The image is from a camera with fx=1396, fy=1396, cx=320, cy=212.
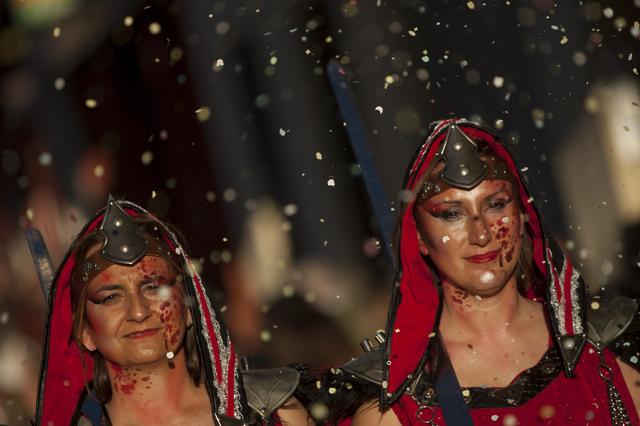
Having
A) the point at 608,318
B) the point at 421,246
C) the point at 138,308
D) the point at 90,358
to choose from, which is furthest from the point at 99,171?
the point at 608,318

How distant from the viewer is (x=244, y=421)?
5398 millimetres

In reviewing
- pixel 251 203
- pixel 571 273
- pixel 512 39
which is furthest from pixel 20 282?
pixel 571 273

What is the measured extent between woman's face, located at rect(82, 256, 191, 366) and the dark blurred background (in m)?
3.43

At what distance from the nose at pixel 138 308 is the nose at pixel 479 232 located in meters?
1.26

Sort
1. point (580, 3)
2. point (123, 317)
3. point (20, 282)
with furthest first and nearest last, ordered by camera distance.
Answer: point (20, 282) < point (580, 3) < point (123, 317)

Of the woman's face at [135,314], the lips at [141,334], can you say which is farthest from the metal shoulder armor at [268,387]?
the lips at [141,334]

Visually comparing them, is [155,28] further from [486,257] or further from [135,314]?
[486,257]

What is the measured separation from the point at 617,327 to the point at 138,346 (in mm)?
1845

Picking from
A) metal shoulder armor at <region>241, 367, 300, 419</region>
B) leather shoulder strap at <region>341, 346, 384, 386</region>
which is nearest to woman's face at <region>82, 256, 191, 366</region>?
metal shoulder armor at <region>241, 367, 300, 419</region>

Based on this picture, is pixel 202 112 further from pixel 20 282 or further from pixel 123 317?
pixel 123 317

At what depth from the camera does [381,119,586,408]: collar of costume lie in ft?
17.7

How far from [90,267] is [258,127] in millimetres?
4167

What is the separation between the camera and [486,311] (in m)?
5.50

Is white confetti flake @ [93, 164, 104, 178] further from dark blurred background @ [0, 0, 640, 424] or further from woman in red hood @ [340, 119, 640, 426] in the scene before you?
woman in red hood @ [340, 119, 640, 426]
